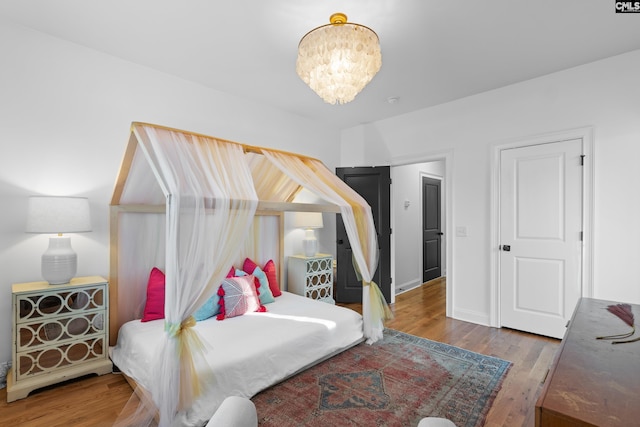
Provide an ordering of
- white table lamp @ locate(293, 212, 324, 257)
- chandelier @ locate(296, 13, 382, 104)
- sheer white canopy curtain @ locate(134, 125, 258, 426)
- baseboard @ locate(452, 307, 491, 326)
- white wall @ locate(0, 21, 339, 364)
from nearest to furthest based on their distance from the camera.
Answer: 1. sheer white canopy curtain @ locate(134, 125, 258, 426)
2. chandelier @ locate(296, 13, 382, 104)
3. white wall @ locate(0, 21, 339, 364)
4. baseboard @ locate(452, 307, 491, 326)
5. white table lamp @ locate(293, 212, 324, 257)

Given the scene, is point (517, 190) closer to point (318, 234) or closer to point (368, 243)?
point (368, 243)

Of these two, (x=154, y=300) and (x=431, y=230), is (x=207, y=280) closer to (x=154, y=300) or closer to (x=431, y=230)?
(x=154, y=300)

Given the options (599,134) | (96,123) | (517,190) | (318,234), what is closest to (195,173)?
(96,123)

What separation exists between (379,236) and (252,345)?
281 centimetres

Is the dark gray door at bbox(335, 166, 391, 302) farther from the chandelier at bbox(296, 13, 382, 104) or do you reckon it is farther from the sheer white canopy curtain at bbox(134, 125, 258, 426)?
the sheer white canopy curtain at bbox(134, 125, 258, 426)

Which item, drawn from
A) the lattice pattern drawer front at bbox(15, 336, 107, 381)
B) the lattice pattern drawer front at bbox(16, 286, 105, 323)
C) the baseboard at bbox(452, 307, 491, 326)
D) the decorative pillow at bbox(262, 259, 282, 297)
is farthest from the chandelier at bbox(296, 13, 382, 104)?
the baseboard at bbox(452, 307, 491, 326)

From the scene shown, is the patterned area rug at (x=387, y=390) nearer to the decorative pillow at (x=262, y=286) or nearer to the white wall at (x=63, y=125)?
the decorative pillow at (x=262, y=286)

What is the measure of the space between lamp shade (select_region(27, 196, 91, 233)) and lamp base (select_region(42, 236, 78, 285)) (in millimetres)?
204

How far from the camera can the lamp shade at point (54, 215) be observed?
2213mm

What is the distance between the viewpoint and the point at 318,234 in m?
4.89

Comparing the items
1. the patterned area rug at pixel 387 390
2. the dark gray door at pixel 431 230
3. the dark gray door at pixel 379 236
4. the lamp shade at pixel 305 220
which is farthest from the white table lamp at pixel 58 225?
the dark gray door at pixel 431 230

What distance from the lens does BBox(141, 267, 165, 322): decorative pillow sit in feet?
8.87

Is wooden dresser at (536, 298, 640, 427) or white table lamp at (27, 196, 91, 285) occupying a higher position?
white table lamp at (27, 196, 91, 285)

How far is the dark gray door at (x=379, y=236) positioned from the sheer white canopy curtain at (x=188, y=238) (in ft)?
8.96
